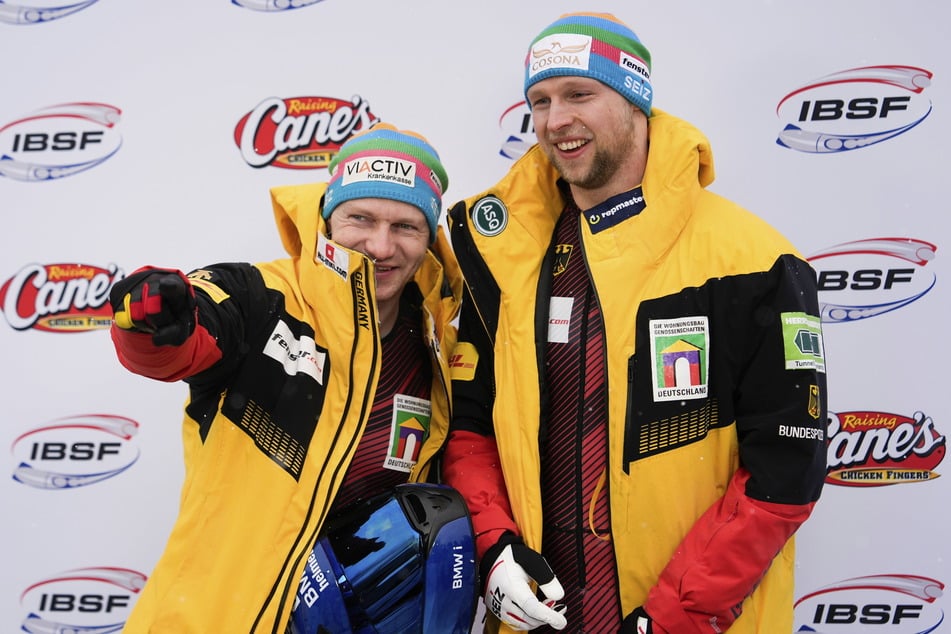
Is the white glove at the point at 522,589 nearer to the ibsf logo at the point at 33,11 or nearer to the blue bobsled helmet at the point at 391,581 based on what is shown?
the blue bobsled helmet at the point at 391,581

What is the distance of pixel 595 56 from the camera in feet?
6.66

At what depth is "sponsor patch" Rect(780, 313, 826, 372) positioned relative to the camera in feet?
5.80

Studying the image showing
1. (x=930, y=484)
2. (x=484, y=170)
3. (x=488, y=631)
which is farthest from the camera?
(x=484, y=170)

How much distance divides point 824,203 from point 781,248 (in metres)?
0.91

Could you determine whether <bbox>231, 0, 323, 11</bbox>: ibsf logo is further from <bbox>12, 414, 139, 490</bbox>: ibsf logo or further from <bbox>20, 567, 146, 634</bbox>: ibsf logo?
<bbox>20, 567, 146, 634</bbox>: ibsf logo

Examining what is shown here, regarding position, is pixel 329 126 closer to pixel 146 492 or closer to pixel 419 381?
pixel 419 381

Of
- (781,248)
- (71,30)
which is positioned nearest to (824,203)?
(781,248)

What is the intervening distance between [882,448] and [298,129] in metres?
2.14

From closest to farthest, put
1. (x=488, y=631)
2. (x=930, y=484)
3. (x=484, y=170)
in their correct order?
1. (x=488, y=631)
2. (x=930, y=484)
3. (x=484, y=170)

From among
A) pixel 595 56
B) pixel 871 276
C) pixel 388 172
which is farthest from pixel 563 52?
pixel 871 276

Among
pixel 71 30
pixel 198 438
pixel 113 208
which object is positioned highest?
pixel 71 30

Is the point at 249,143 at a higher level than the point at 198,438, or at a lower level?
higher

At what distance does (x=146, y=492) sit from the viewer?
2795 mm

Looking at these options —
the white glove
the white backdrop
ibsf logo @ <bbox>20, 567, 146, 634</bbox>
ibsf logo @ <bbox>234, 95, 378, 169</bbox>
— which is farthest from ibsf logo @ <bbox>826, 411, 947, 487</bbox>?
ibsf logo @ <bbox>20, 567, 146, 634</bbox>
